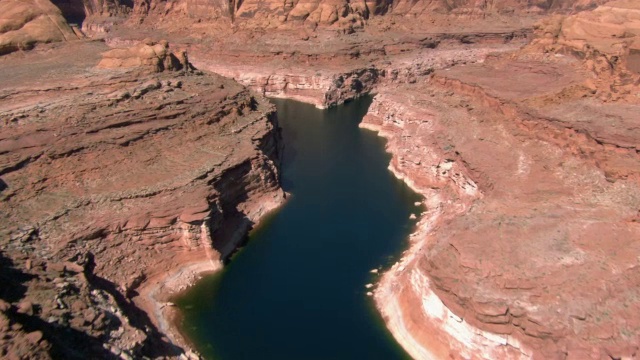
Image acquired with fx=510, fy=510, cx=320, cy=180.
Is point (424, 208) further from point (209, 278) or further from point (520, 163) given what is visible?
point (209, 278)

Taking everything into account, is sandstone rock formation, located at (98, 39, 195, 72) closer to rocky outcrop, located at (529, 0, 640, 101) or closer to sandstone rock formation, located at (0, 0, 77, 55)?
sandstone rock formation, located at (0, 0, 77, 55)

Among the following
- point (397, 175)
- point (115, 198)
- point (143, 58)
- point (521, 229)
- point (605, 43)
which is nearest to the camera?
point (521, 229)

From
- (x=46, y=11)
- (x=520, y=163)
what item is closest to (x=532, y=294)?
(x=520, y=163)

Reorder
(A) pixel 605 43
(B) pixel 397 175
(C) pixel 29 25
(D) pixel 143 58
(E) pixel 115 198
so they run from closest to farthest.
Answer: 1. (E) pixel 115 198
2. (D) pixel 143 58
3. (B) pixel 397 175
4. (A) pixel 605 43
5. (C) pixel 29 25

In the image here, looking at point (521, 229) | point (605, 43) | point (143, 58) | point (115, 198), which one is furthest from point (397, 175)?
point (605, 43)

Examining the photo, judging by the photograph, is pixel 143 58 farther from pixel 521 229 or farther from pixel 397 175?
pixel 521 229

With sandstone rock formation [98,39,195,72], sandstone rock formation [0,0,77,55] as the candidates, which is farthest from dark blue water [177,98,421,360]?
sandstone rock formation [0,0,77,55]
